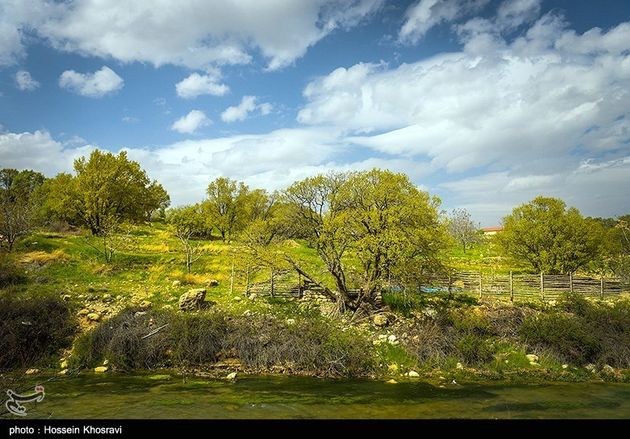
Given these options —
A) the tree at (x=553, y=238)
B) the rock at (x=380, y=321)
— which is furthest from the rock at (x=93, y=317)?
the tree at (x=553, y=238)

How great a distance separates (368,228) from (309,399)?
1081 cm

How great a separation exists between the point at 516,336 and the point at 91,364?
1967cm

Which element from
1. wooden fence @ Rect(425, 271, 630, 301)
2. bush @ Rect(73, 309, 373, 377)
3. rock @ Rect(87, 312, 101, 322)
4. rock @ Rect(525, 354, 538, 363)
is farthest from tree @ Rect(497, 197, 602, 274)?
rock @ Rect(87, 312, 101, 322)

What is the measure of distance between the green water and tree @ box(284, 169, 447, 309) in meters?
7.29

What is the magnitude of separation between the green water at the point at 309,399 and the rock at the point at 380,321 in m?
5.26

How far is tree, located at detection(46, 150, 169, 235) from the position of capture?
42750 millimetres

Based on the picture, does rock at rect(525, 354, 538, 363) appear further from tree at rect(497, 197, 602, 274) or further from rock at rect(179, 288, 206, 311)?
tree at rect(497, 197, 602, 274)

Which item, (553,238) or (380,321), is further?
(553,238)

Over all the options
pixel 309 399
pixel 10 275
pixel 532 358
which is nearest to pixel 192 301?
pixel 309 399

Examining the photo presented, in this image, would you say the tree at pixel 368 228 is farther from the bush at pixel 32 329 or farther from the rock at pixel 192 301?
the bush at pixel 32 329

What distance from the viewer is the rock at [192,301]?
23166 millimetres

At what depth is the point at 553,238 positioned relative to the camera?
116 feet

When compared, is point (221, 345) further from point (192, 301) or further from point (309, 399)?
point (309, 399)
